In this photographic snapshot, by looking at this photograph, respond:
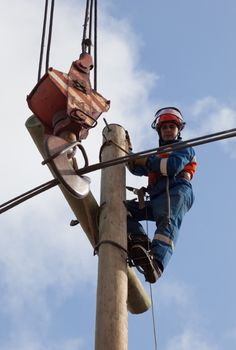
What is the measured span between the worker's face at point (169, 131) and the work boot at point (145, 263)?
1.51m

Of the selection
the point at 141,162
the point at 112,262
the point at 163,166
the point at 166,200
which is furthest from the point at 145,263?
the point at 141,162

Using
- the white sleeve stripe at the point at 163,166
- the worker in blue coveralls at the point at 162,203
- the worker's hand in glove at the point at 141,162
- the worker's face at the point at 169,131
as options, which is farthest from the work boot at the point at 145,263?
the worker's face at the point at 169,131

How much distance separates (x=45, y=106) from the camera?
14.8ft

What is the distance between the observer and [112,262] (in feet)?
13.7

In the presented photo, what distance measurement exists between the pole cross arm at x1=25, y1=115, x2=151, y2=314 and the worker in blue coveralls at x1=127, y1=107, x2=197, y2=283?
0.18 meters

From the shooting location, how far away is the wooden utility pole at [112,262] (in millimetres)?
3793

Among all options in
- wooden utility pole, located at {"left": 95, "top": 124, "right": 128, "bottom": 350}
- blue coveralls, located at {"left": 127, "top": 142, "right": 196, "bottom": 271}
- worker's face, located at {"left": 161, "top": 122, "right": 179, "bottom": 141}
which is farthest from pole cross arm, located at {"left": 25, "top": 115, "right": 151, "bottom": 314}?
worker's face, located at {"left": 161, "top": 122, "right": 179, "bottom": 141}

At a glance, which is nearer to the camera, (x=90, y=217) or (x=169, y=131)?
(x=90, y=217)

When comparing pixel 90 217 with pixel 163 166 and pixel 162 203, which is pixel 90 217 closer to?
pixel 162 203

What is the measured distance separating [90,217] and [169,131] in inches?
60.0

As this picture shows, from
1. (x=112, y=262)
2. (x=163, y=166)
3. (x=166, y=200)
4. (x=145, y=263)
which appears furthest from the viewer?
(x=163, y=166)

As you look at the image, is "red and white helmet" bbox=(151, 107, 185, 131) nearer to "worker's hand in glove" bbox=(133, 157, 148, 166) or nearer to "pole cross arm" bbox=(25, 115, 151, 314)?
"worker's hand in glove" bbox=(133, 157, 148, 166)

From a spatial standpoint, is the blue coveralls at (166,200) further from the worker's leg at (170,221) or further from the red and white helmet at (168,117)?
the red and white helmet at (168,117)

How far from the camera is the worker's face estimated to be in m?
5.89
